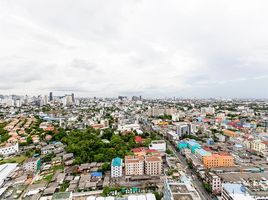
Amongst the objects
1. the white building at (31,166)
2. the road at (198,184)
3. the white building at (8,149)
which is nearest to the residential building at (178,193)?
the road at (198,184)

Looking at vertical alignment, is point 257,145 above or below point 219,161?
above

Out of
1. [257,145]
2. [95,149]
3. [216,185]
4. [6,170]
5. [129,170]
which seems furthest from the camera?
[257,145]

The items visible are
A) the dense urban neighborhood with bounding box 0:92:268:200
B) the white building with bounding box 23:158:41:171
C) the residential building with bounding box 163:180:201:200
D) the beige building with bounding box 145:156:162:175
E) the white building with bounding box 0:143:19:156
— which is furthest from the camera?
the white building with bounding box 0:143:19:156

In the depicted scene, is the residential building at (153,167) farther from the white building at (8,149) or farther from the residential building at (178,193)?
the white building at (8,149)

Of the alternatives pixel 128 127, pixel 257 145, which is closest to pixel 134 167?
pixel 257 145

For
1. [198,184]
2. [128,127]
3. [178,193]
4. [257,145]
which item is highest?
[178,193]

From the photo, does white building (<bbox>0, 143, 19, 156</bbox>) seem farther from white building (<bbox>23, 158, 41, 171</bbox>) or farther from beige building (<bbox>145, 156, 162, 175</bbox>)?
→ beige building (<bbox>145, 156, 162, 175</bbox>)

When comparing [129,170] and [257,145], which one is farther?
[257,145]

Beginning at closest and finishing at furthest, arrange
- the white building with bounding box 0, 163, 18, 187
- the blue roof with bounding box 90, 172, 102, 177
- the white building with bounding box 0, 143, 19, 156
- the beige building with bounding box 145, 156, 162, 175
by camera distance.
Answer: the white building with bounding box 0, 163, 18, 187 < the blue roof with bounding box 90, 172, 102, 177 < the beige building with bounding box 145, 156, 162, 175 < the white building with bounding box 0, 143, 19, 156

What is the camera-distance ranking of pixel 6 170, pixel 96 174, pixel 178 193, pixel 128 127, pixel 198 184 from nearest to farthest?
pixel 178 193
pixel 198 184
pixel 96 174
pixel 6 170
pixel 128 127

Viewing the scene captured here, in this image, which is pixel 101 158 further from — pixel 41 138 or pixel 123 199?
pixel 41 138

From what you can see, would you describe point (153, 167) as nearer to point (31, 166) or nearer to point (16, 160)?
point (31, 166)

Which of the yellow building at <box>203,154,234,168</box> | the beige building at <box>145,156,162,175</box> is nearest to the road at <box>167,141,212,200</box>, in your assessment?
the yellow building at <box>203,154,234,168</box>
